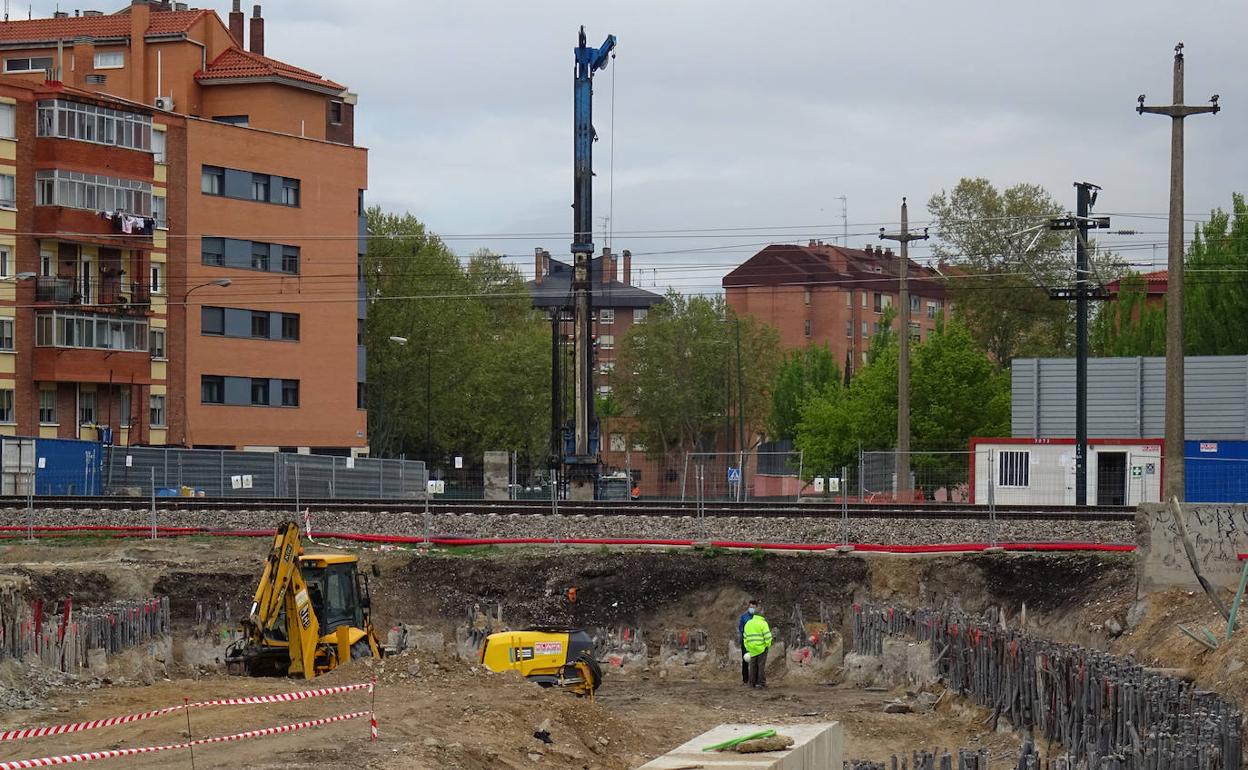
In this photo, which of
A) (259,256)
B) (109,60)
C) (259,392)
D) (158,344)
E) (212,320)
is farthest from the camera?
(109,60)

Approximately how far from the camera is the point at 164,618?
2780cm

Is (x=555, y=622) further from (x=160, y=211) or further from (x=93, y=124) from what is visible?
(x=160, y=211)

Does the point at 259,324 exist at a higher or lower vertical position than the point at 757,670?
higher

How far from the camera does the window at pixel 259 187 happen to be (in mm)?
67062

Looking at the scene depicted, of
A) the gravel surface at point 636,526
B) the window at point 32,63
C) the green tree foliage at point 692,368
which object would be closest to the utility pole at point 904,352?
the gravel surface at point 636,526

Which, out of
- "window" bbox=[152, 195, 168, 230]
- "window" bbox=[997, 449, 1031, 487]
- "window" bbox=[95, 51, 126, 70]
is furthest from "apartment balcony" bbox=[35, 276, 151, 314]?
"window" bbox=[997, 449, 1031, 487]

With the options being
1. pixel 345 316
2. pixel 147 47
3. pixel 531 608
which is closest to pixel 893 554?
pixel 531 608

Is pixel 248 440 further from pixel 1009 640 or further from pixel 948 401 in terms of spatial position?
pixel 1009 640

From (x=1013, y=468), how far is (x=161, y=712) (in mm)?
34816

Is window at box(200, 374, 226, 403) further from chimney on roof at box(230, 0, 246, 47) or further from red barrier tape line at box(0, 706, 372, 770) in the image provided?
red barrier tape line at box(0, 706, 372, 770)

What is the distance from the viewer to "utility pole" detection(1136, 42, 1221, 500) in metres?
27.5

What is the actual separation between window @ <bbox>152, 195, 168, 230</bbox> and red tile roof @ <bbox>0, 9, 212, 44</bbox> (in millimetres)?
9327

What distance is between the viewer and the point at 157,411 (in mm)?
63812

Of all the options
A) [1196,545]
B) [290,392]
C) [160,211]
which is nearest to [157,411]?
[290,392]
